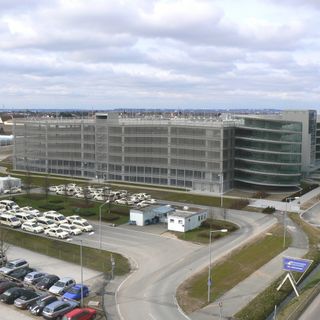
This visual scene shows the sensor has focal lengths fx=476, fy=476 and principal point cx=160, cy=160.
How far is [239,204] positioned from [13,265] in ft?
157

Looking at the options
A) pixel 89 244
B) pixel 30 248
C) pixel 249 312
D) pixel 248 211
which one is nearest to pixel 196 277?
pixel 249 312

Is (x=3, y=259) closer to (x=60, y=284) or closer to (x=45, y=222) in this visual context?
(x=60, y=284)

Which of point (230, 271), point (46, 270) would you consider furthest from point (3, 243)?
point (230, 271)

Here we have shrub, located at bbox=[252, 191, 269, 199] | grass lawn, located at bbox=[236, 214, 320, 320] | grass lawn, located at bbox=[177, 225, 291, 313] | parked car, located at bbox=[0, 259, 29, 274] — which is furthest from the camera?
shrub, located at bbox=[252, 191, 269, 199]

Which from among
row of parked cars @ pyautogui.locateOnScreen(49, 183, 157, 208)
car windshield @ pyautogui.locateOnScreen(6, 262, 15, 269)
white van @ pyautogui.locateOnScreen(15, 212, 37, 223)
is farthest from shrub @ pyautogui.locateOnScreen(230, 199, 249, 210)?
car windshield @ pyautogui.locateOnScreen(6, 262, 15, 269)

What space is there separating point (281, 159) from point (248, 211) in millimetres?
22029

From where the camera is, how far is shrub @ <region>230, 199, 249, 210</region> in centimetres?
8825

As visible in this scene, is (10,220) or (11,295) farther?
(10,220)

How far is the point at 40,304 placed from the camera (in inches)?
1652

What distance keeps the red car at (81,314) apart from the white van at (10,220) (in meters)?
36.9

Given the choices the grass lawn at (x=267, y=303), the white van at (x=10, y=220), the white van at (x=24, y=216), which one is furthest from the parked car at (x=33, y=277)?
the white van at (x=24, y=216)

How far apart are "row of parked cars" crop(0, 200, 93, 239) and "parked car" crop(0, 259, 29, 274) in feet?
45.7

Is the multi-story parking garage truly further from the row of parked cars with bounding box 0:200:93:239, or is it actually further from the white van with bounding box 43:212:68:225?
the white van with bounding box 43:212:68:225

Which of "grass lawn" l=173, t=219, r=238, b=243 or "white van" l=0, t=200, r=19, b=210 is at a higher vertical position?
"white van" l=0, t=200, r=19, b=210
